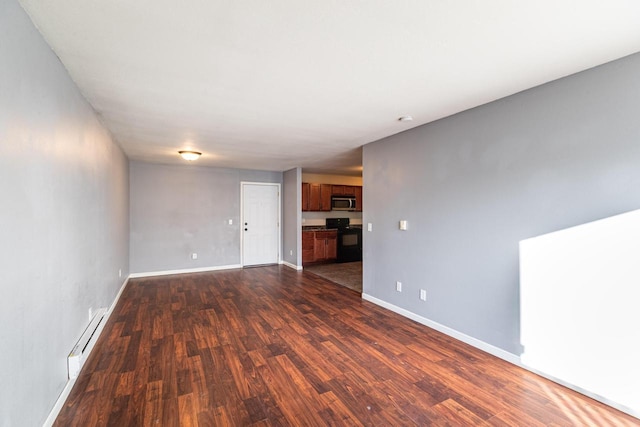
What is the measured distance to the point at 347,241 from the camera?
763 centimetres

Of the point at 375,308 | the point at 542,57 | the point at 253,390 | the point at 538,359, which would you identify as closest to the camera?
the point at 542,57

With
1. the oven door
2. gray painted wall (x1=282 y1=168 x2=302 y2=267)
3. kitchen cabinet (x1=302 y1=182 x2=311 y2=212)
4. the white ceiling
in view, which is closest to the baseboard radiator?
the white ceiling

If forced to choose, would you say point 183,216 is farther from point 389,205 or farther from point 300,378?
point 300,378

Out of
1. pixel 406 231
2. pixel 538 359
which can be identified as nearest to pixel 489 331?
pixel 538 359

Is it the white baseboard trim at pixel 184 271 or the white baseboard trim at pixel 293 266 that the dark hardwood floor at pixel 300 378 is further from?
the white baseboard trim at pixel 293 266

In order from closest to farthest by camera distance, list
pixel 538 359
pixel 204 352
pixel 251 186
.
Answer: pixel 538 359 → pixel 204 352 → pixel 251 186

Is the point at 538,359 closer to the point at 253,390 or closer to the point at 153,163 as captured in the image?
the point at 253,390

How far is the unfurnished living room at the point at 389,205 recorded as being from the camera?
5.05ft

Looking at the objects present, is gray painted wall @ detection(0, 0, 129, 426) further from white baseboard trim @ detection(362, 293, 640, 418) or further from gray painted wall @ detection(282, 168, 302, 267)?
gray painted wall @ detection(282, 168, 302, 267)

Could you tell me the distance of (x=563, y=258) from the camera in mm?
2238

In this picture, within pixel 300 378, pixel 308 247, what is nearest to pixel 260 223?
pixel 308 247

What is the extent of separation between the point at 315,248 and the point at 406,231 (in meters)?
3.80

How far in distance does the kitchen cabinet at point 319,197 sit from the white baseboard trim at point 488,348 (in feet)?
12.6

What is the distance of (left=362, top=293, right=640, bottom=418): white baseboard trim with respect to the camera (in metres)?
2.01
